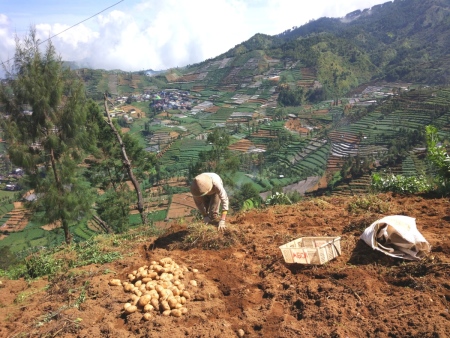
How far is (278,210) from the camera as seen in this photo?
6.30 meters

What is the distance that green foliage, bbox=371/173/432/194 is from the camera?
6380 mm

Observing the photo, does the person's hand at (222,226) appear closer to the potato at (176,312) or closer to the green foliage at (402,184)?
the potato at (176,312)

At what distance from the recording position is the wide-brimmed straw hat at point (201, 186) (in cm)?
505

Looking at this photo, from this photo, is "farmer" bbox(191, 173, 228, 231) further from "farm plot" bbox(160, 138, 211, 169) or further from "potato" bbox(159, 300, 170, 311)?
"farm plot" bbox(160, 138, 211, 169)

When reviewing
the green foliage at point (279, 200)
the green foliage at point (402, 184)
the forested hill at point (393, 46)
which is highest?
the forested hill at point (393, 46)

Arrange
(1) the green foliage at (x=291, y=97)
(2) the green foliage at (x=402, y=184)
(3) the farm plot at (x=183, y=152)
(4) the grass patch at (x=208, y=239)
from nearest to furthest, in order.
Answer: (4) the grass patch at (x=208, y=239), (2) the green foliage at (x=402, y=184), (3) the farm plot at (x=183, y=152), (1) the green foliage at (x=291, y=97)

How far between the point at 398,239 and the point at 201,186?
8.99 ft

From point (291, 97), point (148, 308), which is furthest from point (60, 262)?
point (291, 97)

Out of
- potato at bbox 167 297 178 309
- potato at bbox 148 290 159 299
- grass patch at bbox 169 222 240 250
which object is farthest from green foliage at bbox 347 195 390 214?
potato at bbox 148 290 159 299

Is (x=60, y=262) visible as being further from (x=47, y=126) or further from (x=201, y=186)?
(x=47, y=126)

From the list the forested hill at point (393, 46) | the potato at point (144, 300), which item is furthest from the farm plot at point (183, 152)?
the forested hill at point (393, 46)

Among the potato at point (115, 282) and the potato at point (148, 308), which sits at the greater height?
the potato at point (115, 282)

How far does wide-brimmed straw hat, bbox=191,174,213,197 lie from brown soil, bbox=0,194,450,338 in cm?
73

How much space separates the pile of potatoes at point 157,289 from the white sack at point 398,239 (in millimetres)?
2254
